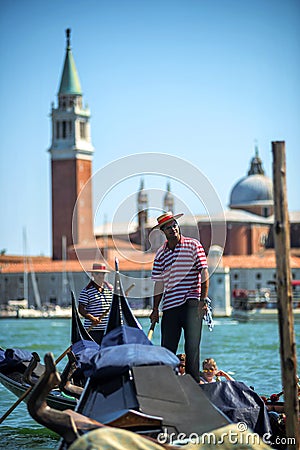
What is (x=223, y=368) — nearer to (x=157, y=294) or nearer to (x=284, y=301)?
(x=157, y=294)

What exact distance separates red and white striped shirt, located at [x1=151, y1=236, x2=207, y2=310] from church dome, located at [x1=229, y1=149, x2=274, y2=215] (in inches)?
1616

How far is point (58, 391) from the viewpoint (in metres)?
5.41

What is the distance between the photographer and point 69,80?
148 feet

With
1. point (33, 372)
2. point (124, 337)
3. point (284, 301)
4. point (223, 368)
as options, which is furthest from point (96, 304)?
point (223, 368)

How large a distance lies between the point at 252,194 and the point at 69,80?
1018cm

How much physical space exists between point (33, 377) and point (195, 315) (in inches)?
54.7

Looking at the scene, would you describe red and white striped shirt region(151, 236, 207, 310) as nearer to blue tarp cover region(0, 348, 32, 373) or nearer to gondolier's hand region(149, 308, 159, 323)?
gondolier's hand region(149, 308, 159, 323)

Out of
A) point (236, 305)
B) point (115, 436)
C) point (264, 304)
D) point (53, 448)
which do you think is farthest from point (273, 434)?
point (236, 305)

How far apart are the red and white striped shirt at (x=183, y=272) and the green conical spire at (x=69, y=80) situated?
40458 millimetres

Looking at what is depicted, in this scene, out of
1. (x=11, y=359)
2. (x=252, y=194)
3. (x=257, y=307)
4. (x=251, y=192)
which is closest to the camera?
(x=11, y=359)

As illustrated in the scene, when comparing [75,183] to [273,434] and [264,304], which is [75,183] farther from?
[273,434]

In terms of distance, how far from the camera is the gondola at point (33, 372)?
5180mm

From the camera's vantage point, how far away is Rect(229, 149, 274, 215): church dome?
46000 millimetres

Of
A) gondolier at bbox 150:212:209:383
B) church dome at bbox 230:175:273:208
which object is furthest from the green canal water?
church dome at bbox 230:175:273:208
